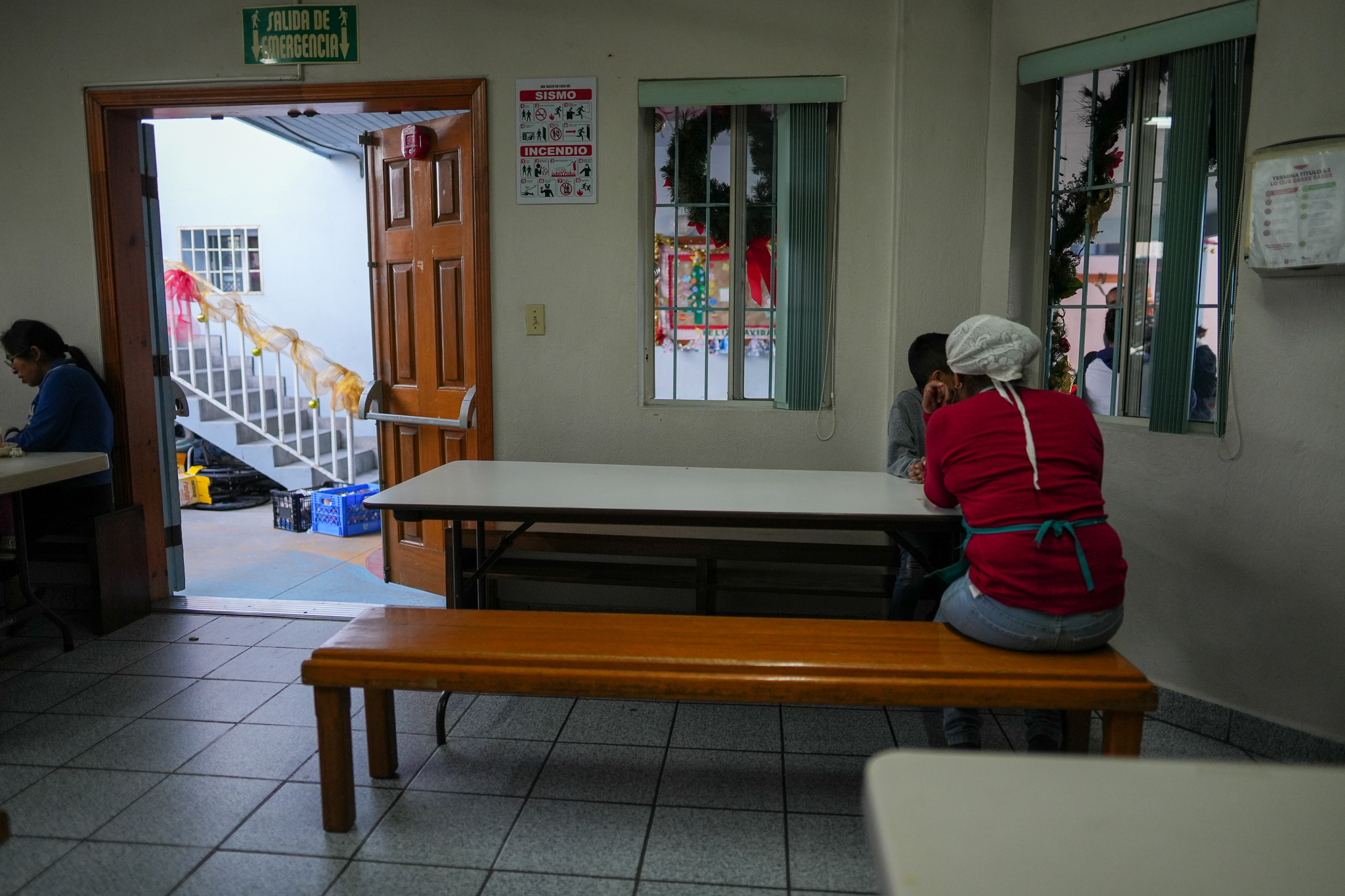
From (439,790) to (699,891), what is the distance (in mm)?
842

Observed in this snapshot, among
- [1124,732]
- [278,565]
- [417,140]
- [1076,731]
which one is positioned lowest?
[278,565]

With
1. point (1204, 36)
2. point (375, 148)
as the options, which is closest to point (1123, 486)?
point (1204, 36)

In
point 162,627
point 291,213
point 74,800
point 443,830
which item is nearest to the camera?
point 443,830

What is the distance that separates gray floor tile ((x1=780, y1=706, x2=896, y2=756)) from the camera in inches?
108

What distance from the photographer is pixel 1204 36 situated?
2.70m

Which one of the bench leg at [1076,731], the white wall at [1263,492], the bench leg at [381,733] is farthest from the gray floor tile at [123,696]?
the white wall at [1263,492]

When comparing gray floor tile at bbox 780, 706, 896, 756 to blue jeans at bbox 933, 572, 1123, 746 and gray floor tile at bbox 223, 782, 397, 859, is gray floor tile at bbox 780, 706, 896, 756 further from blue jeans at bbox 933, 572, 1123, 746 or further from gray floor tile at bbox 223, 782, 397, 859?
gray floor tile at bbox 223, 782, 397, 859

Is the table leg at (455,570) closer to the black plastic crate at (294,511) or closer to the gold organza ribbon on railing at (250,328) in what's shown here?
the black plastic crate at (294,511)

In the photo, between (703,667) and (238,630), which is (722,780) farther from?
(238,630)

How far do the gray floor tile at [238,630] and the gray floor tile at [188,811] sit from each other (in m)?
1.22

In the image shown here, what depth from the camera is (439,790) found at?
2.48 meters

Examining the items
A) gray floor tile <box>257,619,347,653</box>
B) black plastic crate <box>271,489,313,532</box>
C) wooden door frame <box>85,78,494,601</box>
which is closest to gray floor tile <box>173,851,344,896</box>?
gray floor tile <box>257,619,347,653</box>

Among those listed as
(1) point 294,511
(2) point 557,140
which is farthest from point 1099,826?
(1) point 294,511

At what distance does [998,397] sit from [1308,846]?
1.37m
